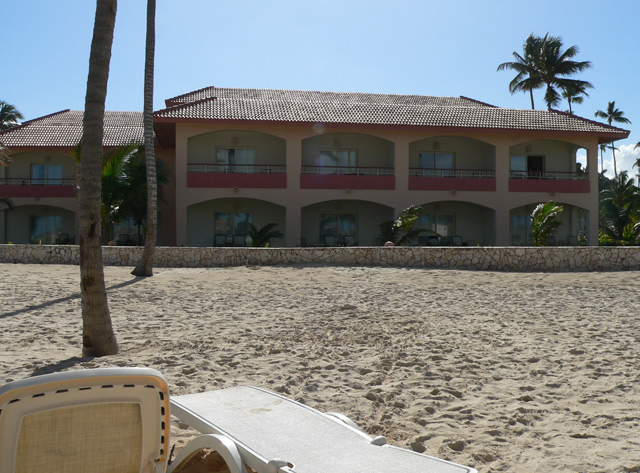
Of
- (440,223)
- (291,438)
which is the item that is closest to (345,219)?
(440,223)

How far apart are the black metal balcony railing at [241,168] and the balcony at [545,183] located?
1005cm

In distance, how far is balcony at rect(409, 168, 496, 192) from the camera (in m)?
24.3

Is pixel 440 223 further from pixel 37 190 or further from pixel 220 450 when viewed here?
pixel 220 450

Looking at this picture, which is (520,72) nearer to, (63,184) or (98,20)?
(63,184)

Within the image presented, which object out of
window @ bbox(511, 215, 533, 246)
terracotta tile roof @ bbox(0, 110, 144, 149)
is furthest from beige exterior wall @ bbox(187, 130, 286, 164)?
window @ bbox(511, 215, 533, 246)

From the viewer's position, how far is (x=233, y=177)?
2316 centimetres

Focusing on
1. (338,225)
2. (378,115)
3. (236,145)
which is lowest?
(338,225)

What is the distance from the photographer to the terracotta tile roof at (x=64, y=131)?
25.0 m

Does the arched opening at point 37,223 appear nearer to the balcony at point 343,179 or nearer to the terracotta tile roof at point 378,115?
the terracotta tile roof at point 378,115

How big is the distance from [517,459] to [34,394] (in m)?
3.14

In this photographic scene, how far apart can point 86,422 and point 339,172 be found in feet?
75.2

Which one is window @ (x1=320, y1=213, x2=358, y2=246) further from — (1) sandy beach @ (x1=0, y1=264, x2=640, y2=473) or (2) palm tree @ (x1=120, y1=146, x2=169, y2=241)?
(1) sandy beach @ (x1=0, y1=264, x2=640, y2=473)

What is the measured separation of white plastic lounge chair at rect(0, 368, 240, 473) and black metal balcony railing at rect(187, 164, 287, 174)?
21.8 m

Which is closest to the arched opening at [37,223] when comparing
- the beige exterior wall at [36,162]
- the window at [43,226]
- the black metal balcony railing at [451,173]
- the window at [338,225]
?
the window at [43,226]
